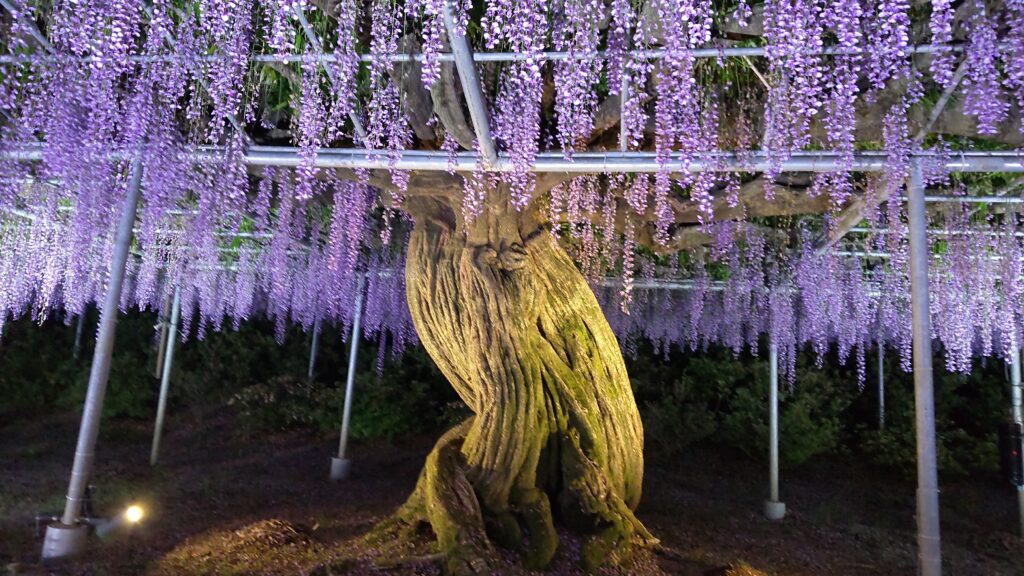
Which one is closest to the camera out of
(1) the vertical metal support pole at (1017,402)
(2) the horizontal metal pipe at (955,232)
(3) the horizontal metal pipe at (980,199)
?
(3) the horizontal metal pipe at (980,199)

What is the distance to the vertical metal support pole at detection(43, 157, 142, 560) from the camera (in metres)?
3.14

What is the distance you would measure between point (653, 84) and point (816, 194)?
112cm

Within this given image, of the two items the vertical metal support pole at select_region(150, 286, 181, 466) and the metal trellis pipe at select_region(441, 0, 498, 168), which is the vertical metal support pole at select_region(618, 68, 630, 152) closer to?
the metal trellis pipe at select_region(441, 0, 498, 168)

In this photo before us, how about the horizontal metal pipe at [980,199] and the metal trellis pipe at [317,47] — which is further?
the horizontal metal pipe at [980,199]

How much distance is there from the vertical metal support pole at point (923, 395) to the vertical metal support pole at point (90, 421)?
3.84 metres

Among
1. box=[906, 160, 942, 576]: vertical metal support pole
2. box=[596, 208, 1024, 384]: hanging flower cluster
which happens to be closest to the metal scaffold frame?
box=[906, 160, 942, 576]: vertical metal support pole

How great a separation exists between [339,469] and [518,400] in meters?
3.72

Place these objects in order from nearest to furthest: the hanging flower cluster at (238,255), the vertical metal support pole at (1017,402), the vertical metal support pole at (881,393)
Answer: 1. the hanging flower cluster at (238,255)
2. the vertical metal support pole at (1017,402)
3. the vertical metal support pole at (881,393)

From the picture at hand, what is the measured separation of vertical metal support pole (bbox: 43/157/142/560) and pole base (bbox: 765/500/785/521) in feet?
16.9

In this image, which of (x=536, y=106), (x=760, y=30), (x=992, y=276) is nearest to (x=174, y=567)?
(x=536, y=106)

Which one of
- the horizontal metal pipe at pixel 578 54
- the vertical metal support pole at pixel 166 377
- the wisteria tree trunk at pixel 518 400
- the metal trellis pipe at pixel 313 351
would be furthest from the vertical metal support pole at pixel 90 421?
the metal trellis pipe at pixel 313 351

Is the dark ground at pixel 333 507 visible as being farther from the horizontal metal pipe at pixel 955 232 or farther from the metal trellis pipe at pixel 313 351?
the horizontal metal pipe at pixel 955 232

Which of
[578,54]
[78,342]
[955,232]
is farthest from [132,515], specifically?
[78,342]

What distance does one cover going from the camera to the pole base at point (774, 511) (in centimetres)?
551
